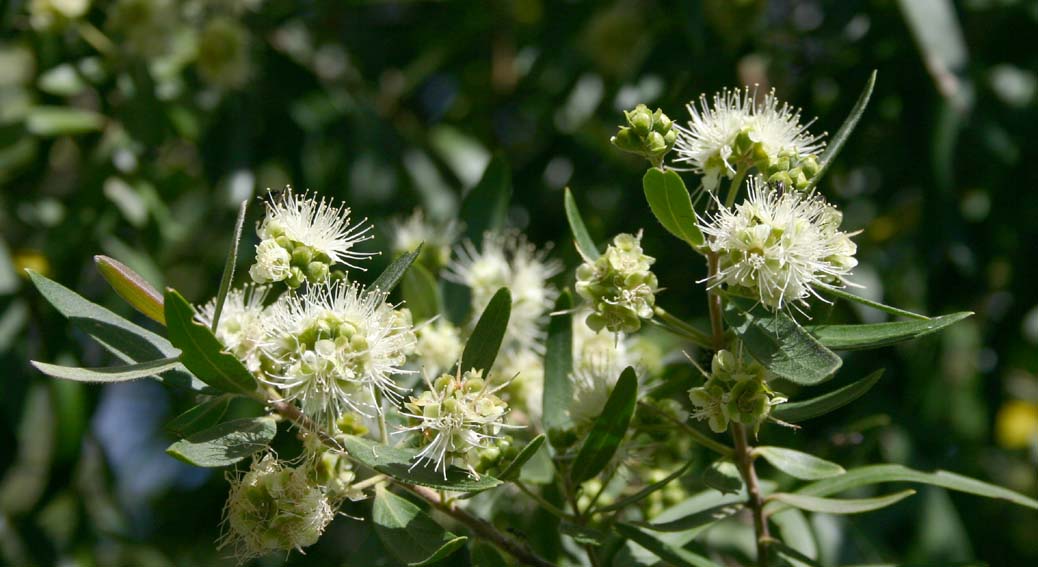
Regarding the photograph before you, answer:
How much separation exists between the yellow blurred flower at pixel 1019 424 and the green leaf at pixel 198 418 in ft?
9.55

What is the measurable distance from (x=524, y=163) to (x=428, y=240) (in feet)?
3.49

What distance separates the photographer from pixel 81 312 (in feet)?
4.57

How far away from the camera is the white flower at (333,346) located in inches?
54.0

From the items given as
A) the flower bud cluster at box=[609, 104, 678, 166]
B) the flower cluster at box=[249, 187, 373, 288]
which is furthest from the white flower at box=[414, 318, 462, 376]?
the flower bud cluster at box=[609, 104, 678, 166]

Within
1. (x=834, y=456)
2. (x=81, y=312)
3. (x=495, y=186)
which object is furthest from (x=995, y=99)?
(x=81, y=312)

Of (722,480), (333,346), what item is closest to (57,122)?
(333,346)

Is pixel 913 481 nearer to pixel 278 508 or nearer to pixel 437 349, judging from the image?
pixel 437 349

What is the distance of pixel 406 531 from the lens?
4.55ft

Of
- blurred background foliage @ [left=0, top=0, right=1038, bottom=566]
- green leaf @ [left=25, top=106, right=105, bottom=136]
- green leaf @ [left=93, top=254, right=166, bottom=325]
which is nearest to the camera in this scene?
green leaf @ [left=93, top=254, right=166, bottom=325]

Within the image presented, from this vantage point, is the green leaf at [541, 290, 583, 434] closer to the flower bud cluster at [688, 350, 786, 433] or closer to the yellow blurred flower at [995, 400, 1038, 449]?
the flower bud cluster at [688, 350, 786, 433]

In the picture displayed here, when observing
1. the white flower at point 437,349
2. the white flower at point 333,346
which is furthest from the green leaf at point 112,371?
the white flower at point 437,349

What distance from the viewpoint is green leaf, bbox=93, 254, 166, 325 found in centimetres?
134

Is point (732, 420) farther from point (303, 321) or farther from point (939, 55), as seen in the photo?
point (939, 55)

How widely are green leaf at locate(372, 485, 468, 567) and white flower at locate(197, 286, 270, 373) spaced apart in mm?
261
